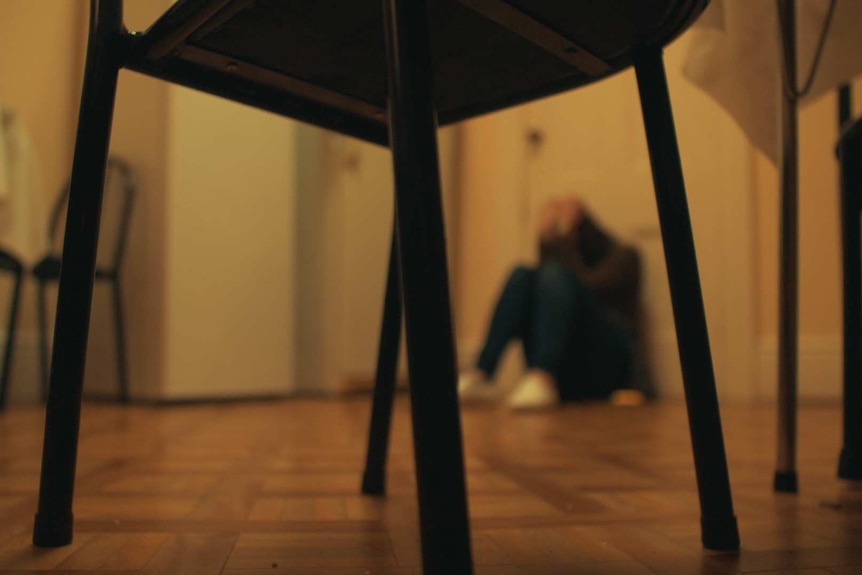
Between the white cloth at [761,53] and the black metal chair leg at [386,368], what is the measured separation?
1.31 ft

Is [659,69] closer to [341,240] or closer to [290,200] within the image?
[290,200]

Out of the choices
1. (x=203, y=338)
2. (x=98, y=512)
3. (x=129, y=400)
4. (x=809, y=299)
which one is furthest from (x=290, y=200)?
(x=98, y=512)

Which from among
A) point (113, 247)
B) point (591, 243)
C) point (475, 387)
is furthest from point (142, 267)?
point (591, 243)

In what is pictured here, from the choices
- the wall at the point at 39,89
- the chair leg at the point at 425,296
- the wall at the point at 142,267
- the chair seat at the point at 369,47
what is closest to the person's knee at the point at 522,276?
the wall at the point at 142,267

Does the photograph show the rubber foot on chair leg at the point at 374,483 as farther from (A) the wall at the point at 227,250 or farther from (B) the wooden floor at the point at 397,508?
(A) the wall at the point at 227,250

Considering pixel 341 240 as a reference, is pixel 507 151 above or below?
above

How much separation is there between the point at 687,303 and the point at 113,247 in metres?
2.14

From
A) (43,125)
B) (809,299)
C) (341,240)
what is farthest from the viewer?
(341,240)

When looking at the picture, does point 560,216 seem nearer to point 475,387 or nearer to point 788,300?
point 475,387

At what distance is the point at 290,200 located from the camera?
8.41 ft

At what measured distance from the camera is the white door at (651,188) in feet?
8.11

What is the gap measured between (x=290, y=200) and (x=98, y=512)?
198 centimetres

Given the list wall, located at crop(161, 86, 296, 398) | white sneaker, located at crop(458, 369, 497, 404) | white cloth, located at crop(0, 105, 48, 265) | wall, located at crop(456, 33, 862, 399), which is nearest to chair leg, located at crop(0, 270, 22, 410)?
white cloth, located at crop(0, 105, 48, 265)

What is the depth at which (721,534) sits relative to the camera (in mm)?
512
